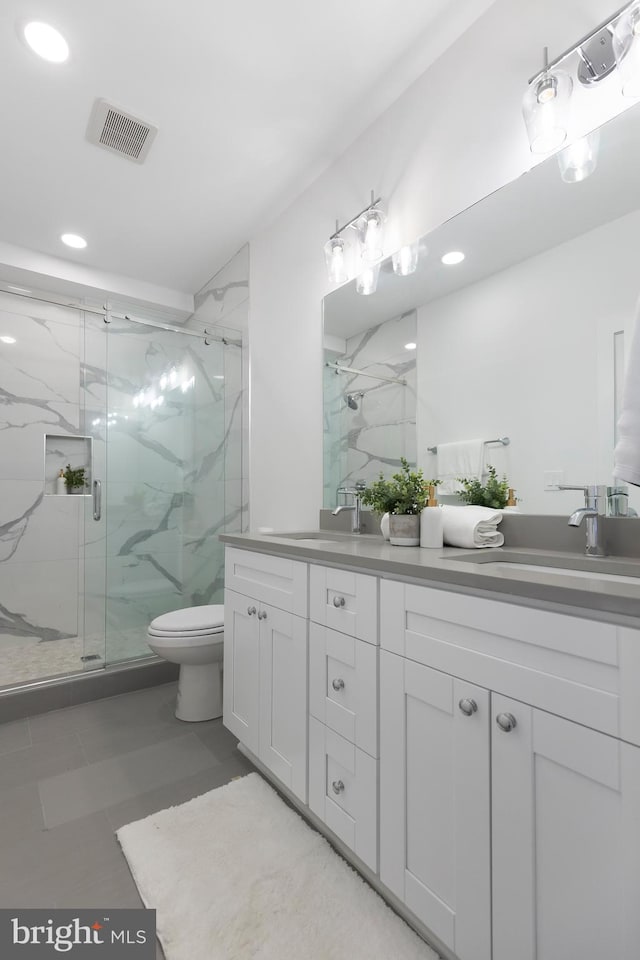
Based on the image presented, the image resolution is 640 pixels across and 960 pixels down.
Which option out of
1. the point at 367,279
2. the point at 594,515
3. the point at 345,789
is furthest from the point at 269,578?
the point at 367,279

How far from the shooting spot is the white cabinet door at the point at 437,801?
88 cm

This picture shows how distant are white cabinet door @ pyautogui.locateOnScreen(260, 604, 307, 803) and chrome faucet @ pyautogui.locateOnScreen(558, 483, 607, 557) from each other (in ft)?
2.65

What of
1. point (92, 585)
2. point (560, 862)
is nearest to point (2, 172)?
point (92, 585)

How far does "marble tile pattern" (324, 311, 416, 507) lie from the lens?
6.00 feet

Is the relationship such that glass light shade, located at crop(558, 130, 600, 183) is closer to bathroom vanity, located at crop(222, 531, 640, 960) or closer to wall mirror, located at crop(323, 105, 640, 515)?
wall mirror, located at crop(323, 105, 640, 515)

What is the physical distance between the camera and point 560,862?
0.76 m

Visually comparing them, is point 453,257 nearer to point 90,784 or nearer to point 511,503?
point 511,503

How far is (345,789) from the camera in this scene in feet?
4.03

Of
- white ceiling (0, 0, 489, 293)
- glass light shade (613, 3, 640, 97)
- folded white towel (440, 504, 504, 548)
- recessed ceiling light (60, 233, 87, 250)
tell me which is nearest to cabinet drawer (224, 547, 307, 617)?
folded white towel (440, 504, 504, 548)

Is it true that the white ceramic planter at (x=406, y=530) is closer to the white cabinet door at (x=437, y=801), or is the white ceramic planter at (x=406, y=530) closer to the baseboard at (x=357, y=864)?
the white cabinet door at (x=437, y=801)

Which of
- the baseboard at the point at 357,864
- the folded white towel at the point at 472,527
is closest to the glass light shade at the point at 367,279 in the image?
the folded white towel at the point at 472,527

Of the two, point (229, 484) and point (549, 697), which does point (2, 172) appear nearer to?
point (229, 484)

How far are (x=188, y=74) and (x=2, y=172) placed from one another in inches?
44.9

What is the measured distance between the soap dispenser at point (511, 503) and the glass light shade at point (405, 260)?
0.90 m
